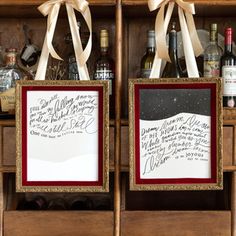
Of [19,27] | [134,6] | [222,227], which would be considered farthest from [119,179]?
[19,27]

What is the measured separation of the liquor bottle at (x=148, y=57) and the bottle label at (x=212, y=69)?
19 cm

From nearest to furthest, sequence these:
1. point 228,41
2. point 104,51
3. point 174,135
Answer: point 174,135 < point 228,41 < point 104,51

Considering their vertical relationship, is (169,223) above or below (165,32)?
below

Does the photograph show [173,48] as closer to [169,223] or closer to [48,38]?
[48,38]

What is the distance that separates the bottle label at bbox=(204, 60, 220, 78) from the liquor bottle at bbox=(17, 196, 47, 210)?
2.39 ft

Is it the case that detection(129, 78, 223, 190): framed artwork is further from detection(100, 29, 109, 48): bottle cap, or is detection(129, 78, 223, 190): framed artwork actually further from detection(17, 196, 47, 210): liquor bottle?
detection(17, 196, 47, 210): liquor bottle

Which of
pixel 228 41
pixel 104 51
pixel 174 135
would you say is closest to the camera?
pixel 174 135

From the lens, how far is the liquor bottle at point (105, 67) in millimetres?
1575

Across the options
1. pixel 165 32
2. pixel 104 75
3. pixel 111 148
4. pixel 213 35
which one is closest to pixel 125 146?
pixel 111 148

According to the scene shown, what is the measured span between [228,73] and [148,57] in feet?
0.93

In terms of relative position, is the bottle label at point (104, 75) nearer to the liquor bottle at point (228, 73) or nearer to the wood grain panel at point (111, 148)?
the wood grain panel at point (111, 148)

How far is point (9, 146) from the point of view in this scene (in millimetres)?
1486

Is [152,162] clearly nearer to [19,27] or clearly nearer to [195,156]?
[195,156]

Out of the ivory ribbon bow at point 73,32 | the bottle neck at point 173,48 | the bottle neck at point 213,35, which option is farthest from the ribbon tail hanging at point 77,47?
the bottle neck at point 213,35
